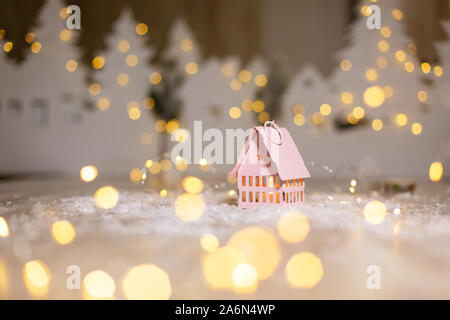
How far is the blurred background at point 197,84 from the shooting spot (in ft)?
18.3

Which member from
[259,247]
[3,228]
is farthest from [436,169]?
[3,228]

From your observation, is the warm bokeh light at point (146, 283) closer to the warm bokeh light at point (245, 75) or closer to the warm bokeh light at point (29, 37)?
the warm bokeh light at point (245, 75)

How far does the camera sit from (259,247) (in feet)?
6.35

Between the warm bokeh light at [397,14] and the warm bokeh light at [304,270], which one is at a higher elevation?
the warm bokeh light at [397,14]

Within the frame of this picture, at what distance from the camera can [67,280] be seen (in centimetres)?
151

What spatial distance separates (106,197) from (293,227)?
5.53 ft

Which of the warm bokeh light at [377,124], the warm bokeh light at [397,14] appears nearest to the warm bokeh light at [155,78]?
the warm bokeh light at [377,124]

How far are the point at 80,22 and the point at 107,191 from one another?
278 centimetres

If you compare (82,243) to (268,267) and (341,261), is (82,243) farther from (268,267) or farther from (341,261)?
(341,261)

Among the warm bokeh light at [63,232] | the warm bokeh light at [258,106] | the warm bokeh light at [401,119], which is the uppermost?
the warm bokeh light at [258,106]

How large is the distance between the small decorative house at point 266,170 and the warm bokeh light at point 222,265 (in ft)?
2.83

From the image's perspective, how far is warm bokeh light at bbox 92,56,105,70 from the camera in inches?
222

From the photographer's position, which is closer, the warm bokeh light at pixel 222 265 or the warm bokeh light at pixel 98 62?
the warm bokeh light at pixel 222 265

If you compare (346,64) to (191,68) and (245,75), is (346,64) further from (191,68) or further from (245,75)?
(191,68)
